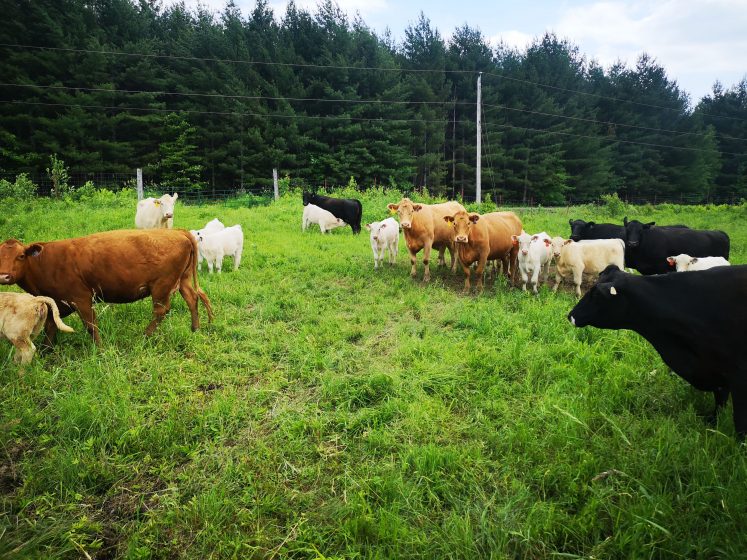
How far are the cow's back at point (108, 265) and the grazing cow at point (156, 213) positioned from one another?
608 cm

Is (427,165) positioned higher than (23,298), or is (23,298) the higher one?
(427,165)

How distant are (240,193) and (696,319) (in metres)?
25.9

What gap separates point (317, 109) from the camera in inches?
1391

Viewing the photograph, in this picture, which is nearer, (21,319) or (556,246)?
(21,319)

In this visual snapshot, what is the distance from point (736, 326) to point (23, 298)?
7174 mm

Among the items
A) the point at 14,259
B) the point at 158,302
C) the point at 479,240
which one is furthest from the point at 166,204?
the point at 479,240

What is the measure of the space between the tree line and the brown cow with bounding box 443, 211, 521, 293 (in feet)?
83.3

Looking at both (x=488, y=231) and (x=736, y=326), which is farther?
(x=488, y=231)

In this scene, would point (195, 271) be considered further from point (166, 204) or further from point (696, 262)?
point (696, 262)

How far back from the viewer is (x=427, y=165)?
38.1m

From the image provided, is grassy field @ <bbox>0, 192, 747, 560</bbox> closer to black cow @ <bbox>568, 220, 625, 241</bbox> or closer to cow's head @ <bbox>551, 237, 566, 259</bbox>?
cow's head @ <bbox>551, 237, 566, 259</bbox>

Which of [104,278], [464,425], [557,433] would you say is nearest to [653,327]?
[557,433]

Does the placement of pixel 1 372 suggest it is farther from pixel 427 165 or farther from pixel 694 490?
pixel 427 165

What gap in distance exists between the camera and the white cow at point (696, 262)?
6961mm
